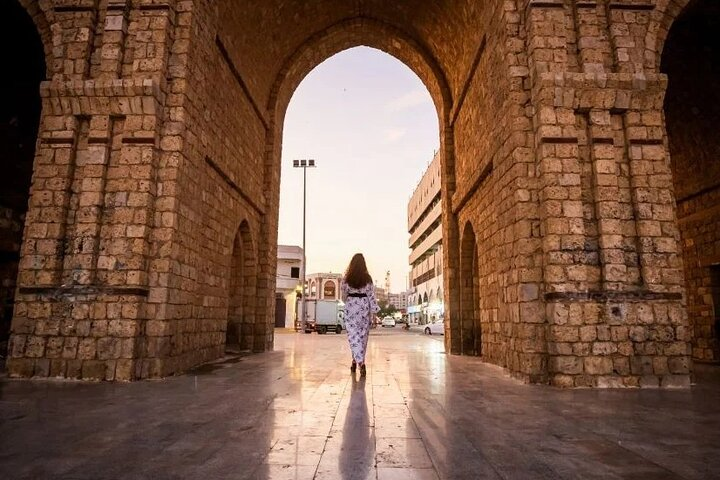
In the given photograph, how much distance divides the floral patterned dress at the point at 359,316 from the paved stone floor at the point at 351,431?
1260 mm

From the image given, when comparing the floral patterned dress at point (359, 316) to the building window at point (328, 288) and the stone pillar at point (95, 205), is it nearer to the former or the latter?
the stone pillar at point (95, 205)

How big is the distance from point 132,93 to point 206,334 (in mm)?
4461

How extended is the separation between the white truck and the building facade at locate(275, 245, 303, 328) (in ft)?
11.8

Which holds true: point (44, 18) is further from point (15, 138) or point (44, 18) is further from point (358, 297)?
point (358, 297)

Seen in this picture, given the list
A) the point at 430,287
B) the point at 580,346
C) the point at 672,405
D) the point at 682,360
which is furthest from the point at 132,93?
the point at 430,287

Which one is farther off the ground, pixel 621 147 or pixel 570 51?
pixel 570 51

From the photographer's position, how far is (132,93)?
21.1ft

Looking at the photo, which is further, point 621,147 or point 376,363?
point 376,363

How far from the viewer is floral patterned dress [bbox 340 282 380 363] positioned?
6.73 meters

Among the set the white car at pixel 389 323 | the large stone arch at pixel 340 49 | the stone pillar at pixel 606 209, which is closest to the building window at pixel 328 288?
the white car at pixel 389 323

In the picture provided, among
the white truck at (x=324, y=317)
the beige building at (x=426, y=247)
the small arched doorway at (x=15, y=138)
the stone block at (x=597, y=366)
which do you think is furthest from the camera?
the beige building at (x=426, y=247)

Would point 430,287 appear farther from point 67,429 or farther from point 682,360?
point 67,429

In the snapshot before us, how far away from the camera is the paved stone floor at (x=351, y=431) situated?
2.39m

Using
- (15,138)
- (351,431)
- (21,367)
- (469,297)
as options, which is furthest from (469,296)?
(15,138)
